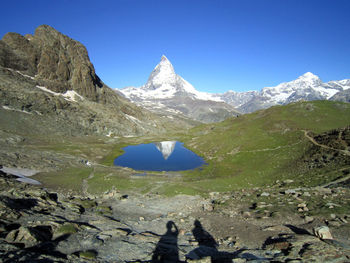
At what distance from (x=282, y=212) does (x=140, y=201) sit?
81.0 feet

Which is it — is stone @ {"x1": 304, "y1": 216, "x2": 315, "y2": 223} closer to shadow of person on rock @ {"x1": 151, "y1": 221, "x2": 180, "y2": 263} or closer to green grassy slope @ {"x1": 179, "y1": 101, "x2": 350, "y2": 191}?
shadow of person on rock @ {"x1": 151, "y1": 221, "x2": 180, "y2": 263}

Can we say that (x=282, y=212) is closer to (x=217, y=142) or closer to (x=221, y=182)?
(x=221, y=182)

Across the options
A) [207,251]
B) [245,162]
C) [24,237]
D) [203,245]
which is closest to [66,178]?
[24,237]

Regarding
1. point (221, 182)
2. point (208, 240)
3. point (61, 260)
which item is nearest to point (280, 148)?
point (221, 182)

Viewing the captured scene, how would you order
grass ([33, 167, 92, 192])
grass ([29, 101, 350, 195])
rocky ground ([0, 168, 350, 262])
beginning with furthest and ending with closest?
grass ([29, 101, 350, 195]), grass ([33, 167, 92, 192]), rocky ground ([0, 168, 350, 262])

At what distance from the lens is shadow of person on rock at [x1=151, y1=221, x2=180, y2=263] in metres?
17.3

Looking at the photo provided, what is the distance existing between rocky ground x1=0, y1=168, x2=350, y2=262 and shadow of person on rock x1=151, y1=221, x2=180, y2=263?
0.06m

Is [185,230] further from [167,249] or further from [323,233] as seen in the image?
[323,233]

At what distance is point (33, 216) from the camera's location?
21.9 m

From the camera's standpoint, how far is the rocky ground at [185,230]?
16.0 m

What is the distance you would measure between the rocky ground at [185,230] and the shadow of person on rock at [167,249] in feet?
0.21

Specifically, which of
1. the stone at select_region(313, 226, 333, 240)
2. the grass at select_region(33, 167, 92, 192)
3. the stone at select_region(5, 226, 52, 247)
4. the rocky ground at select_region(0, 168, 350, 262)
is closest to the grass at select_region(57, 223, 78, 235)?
the rocky ground at select_region(0, 168, 350, 262)

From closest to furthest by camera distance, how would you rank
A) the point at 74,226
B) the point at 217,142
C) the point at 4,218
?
the point at 4,218 → the point at 74,226 → the point at 217,142

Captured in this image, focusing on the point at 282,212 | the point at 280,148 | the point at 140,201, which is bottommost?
the point at 140,201
